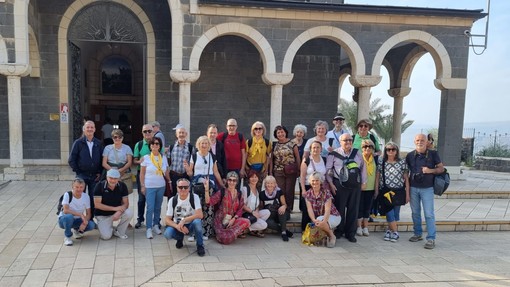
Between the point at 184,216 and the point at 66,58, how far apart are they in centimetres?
896

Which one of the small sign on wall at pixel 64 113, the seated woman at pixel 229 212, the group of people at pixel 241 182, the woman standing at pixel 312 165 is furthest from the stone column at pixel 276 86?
the small sign on wall at pixel 64 113

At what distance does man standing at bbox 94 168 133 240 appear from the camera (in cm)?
544

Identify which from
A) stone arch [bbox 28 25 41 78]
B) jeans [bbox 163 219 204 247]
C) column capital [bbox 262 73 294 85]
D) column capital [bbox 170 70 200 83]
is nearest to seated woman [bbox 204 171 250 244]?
jeans [bbox 163 219 204 247]

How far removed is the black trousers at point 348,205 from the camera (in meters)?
5.88

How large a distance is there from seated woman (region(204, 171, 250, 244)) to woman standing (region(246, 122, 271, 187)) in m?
0.70

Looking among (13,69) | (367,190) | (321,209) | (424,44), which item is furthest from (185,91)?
A: (424,44)

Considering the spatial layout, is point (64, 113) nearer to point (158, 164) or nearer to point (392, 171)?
point (158, 164)

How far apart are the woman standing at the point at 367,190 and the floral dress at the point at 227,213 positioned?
1994 mm

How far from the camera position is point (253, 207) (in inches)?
231

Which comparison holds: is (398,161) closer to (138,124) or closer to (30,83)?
(30,83)

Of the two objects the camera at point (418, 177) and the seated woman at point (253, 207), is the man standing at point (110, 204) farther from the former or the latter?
the camera at point (418, 177)

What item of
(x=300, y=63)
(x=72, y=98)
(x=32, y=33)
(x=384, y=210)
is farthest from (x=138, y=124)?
(x=384, y=210)

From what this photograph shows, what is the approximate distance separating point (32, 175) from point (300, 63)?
29.9 ft

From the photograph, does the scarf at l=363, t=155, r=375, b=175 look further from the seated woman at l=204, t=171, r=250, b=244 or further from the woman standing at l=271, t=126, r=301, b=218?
the seated woman at l=204, t=171, r=250, b=244
